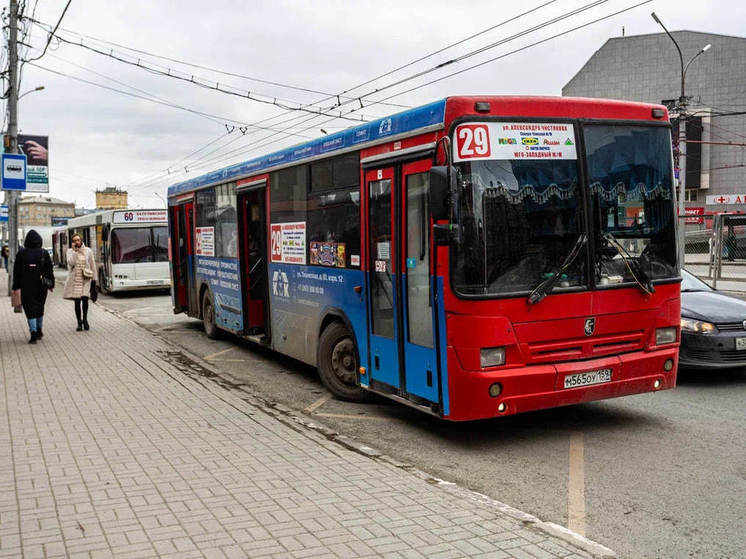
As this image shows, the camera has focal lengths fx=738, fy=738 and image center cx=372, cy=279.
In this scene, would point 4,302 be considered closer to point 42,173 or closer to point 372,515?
point 42,173

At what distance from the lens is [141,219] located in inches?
963

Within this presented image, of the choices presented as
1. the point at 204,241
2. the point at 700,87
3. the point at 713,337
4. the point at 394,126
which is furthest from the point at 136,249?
the point at 700,87

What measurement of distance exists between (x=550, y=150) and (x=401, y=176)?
136cm

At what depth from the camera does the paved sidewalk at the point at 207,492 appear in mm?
4062

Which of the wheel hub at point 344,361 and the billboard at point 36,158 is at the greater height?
the billboard at point 36,158

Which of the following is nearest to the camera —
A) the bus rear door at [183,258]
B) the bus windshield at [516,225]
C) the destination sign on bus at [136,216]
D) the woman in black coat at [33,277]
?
the bus windshield at [516,225]

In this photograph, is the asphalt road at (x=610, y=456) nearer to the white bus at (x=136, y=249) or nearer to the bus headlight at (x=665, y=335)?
the bus headlight at (x=665, y=335)

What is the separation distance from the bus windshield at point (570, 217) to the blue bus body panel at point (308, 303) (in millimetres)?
1905

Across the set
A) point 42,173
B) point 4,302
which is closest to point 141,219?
point 42,173

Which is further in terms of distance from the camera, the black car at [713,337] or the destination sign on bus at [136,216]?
Result: the destination sign on bus at [136,216]

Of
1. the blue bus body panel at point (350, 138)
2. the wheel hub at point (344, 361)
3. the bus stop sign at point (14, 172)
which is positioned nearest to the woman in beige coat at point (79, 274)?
the blue bus body panel at point (350, 138)

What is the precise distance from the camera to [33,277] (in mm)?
12273

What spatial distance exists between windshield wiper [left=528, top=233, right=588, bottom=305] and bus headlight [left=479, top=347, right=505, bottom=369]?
1.57ft

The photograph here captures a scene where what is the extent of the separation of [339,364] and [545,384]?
2.83 metres
